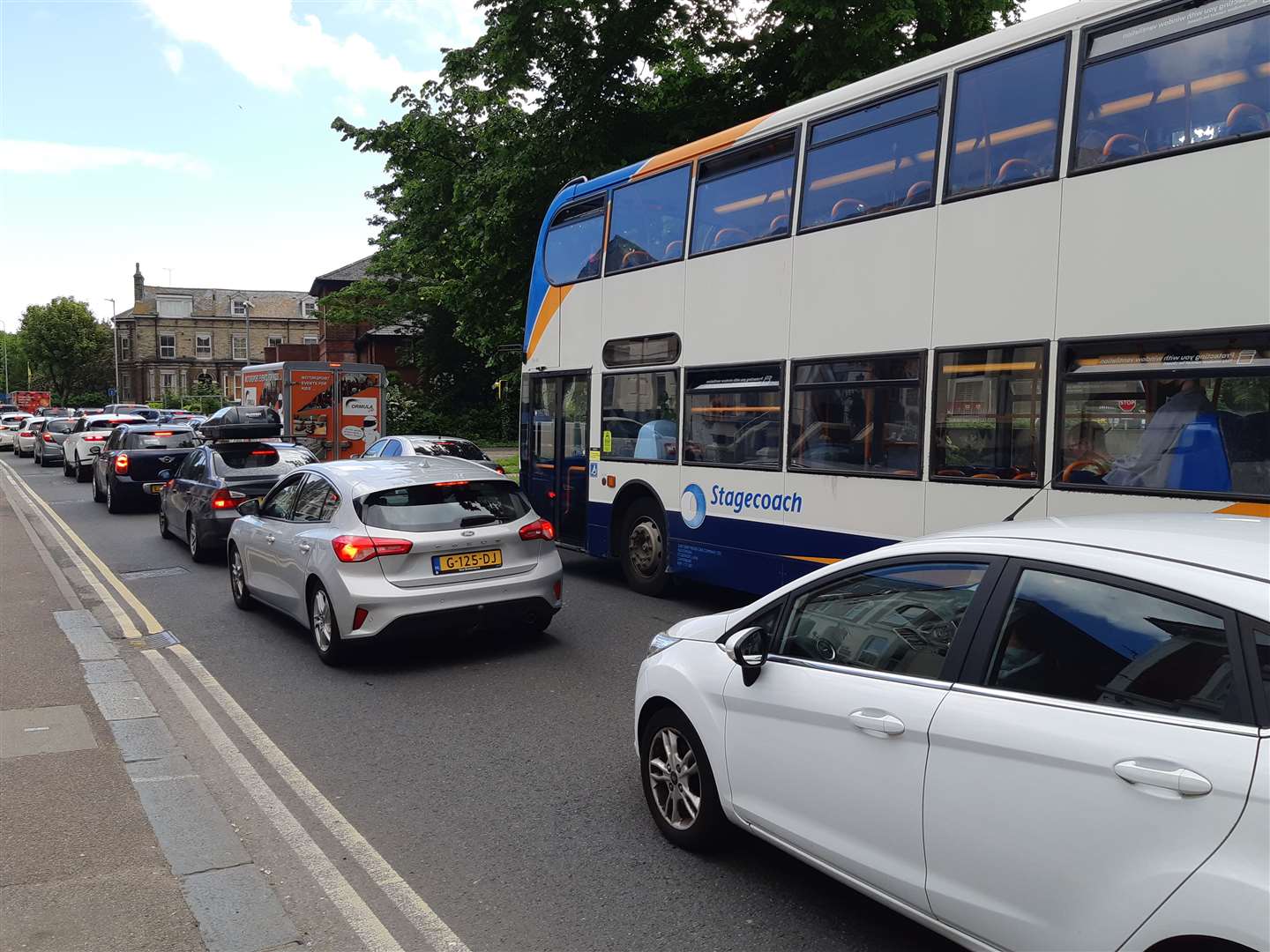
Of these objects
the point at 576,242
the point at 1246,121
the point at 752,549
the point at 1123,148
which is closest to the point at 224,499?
A: the point at 576,242

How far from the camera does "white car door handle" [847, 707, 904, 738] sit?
3057 millimetres

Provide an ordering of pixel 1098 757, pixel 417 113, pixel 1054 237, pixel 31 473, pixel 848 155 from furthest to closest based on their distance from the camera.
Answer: pixel 31 473 → pixel 417 113 → pixel 848 155 → pixel 1054 237 → pixel 1098 757

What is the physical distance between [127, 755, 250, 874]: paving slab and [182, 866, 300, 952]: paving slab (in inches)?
4.9

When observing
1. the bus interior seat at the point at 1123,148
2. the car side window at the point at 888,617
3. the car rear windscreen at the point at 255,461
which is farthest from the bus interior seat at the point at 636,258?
the car side window at the point at 888,617

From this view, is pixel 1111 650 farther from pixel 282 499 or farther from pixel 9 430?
pixel 9 430

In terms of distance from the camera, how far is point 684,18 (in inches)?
709

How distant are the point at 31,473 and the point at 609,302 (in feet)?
91.8

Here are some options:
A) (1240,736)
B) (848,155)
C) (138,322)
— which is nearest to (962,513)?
(848,155)

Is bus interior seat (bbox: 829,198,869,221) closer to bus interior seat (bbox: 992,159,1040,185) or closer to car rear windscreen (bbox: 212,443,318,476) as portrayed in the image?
bus interior seat (bbox: 992,159,1040,185)

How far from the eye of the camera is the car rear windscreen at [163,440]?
1883 cm

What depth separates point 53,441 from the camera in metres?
34.8

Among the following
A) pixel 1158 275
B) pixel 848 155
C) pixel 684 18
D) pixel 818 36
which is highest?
pixel 684 18

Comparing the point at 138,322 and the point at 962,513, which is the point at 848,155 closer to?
the point at 962,513

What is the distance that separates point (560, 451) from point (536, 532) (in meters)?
4.15
